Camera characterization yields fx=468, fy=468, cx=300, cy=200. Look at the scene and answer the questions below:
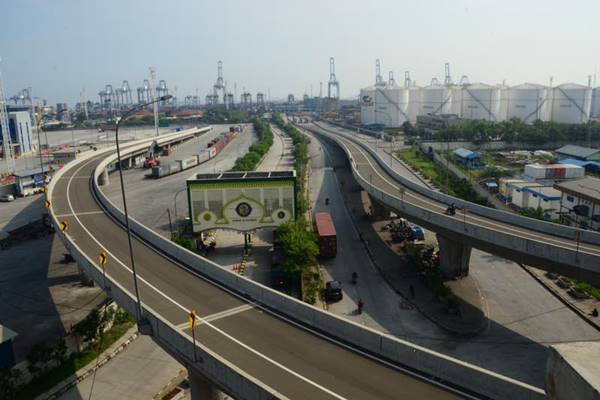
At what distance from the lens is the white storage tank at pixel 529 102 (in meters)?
108

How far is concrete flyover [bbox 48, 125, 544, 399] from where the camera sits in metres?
11.4

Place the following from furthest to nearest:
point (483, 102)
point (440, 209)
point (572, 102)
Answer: point (483, 102), point (572, 102), point (440, 209)

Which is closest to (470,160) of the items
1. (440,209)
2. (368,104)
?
(440,209)

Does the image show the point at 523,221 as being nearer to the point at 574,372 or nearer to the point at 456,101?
the point at 574,372

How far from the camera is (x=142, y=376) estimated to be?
19.0m

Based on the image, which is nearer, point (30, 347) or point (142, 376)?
point (142, 376)

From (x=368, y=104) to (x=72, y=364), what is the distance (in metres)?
118

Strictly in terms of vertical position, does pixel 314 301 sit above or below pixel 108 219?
below

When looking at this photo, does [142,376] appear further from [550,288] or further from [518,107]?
[518,107]

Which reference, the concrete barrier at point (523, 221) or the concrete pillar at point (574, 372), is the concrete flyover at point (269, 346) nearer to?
the concrete pillar at point (574, 372)

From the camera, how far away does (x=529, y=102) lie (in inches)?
4299

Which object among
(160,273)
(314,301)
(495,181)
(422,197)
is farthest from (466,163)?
(160,273)

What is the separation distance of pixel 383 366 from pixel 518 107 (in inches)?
4463

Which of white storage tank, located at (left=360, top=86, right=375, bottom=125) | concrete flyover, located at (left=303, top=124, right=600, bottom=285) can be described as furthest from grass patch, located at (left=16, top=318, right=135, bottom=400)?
white storage tank, located at (left=360, top=86, right=375, bottom=125)
